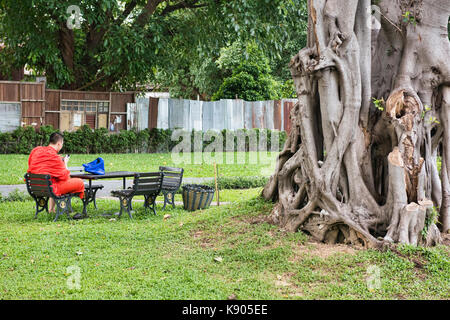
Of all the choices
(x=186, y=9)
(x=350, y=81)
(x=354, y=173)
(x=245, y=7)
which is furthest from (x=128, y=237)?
(x=186, y=9)

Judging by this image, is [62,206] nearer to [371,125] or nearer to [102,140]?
[371,125]

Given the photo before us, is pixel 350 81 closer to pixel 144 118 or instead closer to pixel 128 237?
pixel 128 237

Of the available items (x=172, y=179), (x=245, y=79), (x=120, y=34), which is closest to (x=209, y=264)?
(x=172, y=179)

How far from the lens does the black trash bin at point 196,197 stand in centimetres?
1009

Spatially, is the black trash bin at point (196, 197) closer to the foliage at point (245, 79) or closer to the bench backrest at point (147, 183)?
the bench backrest at point (147, 183)

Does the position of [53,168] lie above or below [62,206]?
above

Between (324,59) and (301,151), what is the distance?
1.33 meters

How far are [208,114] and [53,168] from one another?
582 inches

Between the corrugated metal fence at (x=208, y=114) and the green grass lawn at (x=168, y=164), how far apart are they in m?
1.92

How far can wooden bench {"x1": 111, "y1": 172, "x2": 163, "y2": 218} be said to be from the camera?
9445mm

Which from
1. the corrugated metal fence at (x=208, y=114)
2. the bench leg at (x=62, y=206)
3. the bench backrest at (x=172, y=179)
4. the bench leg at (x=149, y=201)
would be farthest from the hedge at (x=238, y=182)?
the corrugated metal fence at (x=208, y=114)

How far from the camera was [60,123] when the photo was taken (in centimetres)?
2044

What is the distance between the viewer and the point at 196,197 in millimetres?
10102

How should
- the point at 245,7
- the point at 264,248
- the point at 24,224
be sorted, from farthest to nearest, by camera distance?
the point at 245,7 → the point at 24,224 → the point at 264,248
